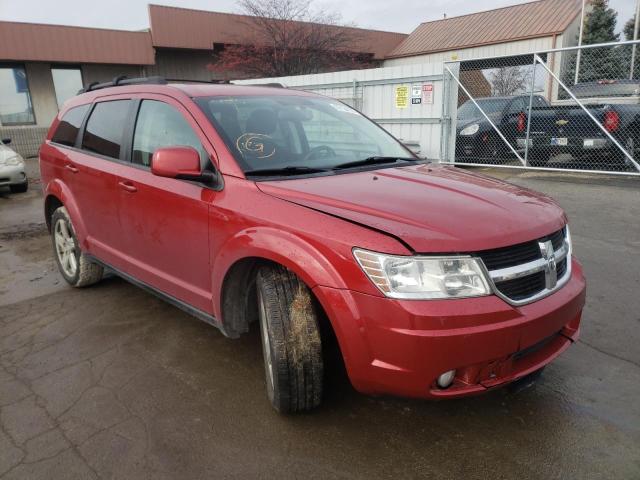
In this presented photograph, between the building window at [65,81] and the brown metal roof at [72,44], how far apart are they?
1481mm

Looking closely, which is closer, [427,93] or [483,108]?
[427,93]

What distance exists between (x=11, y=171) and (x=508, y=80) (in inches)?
480

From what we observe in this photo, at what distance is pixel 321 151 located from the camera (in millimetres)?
3113

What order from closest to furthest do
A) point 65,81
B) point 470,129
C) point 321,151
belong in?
1. point 321,151
2. point 470,129
3. point 65,81

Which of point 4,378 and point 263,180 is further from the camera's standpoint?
point 4,378

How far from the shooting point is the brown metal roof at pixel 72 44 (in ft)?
52.0

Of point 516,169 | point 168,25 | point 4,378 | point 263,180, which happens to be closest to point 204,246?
point 263,180

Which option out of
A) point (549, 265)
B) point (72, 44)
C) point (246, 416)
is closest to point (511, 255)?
point (549, 265)

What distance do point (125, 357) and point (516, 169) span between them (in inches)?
358

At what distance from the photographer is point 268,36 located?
1980cm

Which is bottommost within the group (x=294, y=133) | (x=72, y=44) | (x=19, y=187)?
(x=19, y=187)

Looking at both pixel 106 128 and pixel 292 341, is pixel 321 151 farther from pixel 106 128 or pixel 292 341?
pixel 106 128

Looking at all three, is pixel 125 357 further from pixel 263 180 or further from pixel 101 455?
pixel 263 180

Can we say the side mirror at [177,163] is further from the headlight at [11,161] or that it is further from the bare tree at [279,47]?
the bare tree at [279,47]
